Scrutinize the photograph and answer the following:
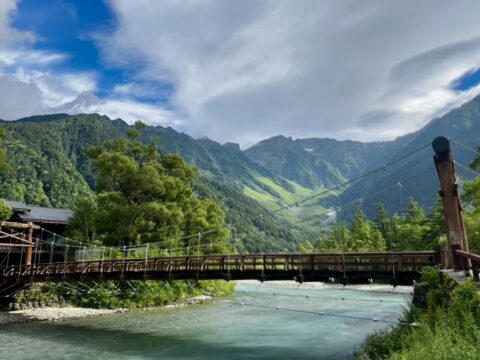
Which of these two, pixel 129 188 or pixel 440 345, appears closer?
pixel 440 345

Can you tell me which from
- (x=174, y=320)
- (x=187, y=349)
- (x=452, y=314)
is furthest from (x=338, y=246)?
(x=452, y=314)

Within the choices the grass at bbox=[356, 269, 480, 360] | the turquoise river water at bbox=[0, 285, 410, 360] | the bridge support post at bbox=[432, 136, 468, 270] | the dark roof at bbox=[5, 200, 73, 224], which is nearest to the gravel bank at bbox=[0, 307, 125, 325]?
the turquoise river water at bbox=[0, 285, 410, 360]

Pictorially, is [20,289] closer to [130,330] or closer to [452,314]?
[130,330]

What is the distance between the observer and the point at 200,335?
2080 centimetres

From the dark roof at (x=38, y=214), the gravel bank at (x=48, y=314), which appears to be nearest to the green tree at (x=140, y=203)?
the dark roof at (x=38, y=214)

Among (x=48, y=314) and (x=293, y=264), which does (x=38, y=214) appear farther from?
(x=293, y=264)

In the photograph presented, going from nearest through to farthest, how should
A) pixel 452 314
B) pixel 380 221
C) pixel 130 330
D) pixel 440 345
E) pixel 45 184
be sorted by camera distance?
pixel 440 345, pixel 452 314, pixel 130 330, pixel 380 221, pixel 45 184

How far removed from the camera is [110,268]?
2492 cm

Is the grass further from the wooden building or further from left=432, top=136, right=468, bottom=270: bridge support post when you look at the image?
the wooden building

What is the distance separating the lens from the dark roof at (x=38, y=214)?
37438 mm

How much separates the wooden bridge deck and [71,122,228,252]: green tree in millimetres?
7969

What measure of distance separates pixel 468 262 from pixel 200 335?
13496 millimetres

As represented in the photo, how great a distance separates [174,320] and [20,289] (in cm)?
1131

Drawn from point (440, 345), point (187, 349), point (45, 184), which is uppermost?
point (45, 184)
